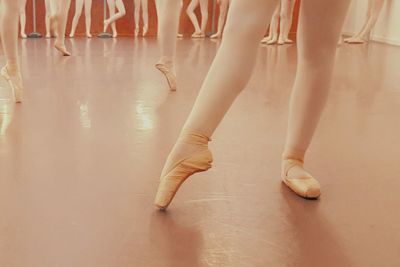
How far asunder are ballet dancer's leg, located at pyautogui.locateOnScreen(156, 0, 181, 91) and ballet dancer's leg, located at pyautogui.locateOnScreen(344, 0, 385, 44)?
14.6 ft

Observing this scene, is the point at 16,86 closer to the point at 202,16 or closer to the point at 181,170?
the point at 181,170

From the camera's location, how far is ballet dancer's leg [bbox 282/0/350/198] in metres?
1.18

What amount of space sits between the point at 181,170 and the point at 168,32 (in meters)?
1.69

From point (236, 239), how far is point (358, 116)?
1355 mm

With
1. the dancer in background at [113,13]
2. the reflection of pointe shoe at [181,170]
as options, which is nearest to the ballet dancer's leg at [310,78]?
the reflection of pointe shoe at [181,170]

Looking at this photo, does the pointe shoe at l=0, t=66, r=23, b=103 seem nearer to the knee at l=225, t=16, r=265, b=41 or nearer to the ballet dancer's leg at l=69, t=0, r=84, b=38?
the knee at l=225, t=16, r=265, b=41

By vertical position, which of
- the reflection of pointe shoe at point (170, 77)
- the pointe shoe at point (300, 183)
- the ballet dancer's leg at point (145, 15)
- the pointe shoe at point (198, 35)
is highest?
the pointe shoe at point (300, 183)

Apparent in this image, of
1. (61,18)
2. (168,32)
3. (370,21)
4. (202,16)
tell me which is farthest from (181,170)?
(202,16)

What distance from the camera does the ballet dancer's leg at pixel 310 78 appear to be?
118 cm

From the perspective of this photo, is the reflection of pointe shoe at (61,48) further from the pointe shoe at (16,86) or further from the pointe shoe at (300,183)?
the pointe shoe at (300,183)

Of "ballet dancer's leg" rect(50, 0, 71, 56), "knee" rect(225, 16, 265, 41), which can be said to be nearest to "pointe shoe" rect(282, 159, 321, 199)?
"knee" rect(225, 16, 265, 41)

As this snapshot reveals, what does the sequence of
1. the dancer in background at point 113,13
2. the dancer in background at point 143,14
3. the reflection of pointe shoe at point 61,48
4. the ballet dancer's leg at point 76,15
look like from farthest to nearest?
the dancer in background at point 143,14, the dancer in background at point 113,13, the ballet dancer's leg at point 76,15, the reflection of pointe shoe at point 61,48

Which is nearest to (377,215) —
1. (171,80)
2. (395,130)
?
(395,130)

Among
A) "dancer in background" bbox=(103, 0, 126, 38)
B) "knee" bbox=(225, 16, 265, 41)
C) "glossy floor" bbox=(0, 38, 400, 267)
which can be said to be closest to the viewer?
"glossy floor" bbox=(0, 38, 400, 267)
